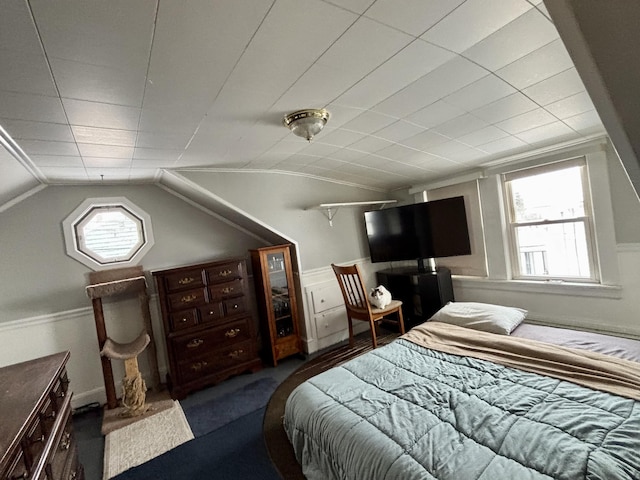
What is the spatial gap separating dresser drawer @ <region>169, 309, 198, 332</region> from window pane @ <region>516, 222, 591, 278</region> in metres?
3.57

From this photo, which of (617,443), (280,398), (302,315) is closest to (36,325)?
(280,398)

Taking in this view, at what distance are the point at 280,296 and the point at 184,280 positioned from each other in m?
1.07

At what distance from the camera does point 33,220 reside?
2627 millimetres

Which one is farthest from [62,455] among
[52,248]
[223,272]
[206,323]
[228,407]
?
[52,248]

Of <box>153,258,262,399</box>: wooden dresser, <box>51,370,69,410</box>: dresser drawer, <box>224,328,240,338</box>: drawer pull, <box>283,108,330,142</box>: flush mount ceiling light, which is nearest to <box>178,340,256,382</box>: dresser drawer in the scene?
<box>153,258,262,399</box>: wooden dresser

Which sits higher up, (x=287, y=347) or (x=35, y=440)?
(x=35, y=440)

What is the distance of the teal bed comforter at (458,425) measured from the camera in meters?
1.06

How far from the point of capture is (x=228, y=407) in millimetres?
2535

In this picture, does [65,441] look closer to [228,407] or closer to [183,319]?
[228,407]

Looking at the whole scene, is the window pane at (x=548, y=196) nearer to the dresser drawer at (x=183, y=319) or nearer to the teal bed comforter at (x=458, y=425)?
the teal bed comforter at (x=458, y=425)

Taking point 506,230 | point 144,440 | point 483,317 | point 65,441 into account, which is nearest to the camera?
point 65,441

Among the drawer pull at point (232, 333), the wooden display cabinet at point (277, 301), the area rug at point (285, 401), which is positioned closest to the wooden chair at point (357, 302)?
the area rug at point (285, 401)

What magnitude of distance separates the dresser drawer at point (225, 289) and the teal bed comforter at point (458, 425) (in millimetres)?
1550

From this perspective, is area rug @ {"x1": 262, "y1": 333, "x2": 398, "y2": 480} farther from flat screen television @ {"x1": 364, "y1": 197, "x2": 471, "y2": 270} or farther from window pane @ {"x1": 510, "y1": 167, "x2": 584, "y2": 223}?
window pane @ {"x1": 510, "y1": 167, "x2": 584, "y2": 223}
